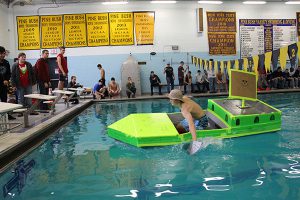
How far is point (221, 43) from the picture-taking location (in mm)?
18203

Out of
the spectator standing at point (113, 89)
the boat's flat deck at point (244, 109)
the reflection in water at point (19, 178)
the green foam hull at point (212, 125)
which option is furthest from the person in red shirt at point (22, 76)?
the spectator standing at point (113, 89)

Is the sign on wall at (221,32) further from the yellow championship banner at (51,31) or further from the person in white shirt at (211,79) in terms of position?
the yellow championship banner at (51,31)

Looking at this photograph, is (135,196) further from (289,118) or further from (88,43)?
(88,43)

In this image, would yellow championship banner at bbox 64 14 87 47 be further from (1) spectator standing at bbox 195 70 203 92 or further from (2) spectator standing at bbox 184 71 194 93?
(1) spectator standing at bbox 195 70 203 92

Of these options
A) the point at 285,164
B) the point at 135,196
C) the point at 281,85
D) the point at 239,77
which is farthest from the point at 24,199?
the point at 281,85

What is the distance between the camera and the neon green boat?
5.68 meters

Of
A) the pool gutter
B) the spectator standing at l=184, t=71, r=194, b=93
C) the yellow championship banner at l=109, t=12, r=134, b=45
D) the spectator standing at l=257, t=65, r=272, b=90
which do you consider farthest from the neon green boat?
the yellow championship banner at l=109, t=12, r=134, b=45

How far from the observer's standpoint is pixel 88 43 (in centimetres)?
1720

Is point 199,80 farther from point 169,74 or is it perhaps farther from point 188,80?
point 169,74

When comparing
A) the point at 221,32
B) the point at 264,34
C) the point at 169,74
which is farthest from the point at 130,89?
the point at 264,34

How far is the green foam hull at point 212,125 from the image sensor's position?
567cm

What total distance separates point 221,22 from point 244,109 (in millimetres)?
12556

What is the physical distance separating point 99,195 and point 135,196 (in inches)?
17.5

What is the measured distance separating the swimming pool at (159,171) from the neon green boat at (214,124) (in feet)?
0.52
